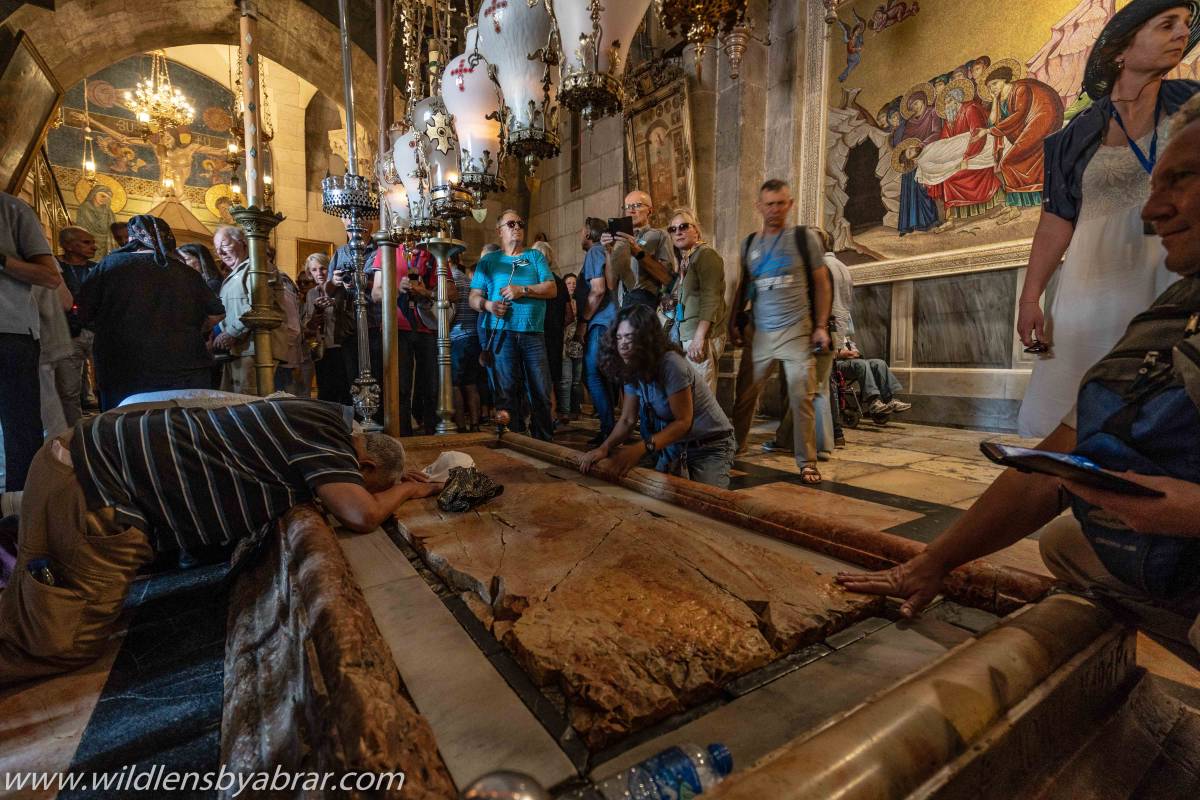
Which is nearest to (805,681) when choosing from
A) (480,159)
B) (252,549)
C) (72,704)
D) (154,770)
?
(154,770)

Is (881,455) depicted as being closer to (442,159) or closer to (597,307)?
(597,307)

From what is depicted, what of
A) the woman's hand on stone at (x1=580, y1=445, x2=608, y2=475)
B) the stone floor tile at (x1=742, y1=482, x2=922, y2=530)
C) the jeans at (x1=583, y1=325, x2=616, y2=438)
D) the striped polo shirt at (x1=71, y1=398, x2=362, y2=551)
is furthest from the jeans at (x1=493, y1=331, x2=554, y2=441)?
the striped polo shirt at (x1=71, y1=398, x2=362, y2=551)

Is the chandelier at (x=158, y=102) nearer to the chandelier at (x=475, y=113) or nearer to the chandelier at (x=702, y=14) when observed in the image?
the chandelier at (x=475, y=113)

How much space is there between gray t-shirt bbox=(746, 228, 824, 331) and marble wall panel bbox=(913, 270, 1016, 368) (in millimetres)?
3249

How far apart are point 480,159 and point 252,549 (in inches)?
72.4

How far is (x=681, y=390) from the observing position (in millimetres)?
2447

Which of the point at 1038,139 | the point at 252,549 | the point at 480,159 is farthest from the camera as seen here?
the point at 1038,139

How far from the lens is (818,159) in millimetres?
6133

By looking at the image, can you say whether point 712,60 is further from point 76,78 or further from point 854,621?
point 76,78

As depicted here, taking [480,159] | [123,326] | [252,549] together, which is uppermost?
[480,159]

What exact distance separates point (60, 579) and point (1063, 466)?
236 cm

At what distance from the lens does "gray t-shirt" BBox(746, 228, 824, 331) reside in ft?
10.9

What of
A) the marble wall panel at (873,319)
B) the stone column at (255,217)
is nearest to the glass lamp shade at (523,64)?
the stone column at (255,217)

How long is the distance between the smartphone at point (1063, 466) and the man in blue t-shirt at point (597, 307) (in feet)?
10.7
